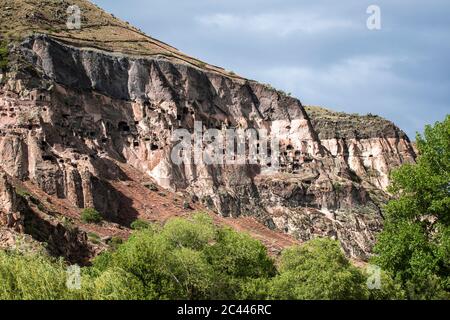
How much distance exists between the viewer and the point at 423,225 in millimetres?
31594

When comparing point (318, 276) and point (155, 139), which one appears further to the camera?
point (155, 139)

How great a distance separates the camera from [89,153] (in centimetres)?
8212

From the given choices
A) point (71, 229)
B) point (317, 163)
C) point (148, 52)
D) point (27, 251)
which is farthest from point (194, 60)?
point (27, 251)

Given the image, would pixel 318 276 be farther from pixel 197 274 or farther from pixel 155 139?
pixel 155 139

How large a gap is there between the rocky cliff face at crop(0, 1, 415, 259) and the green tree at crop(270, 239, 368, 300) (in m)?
42.4

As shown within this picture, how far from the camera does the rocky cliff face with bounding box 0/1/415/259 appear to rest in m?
75.9

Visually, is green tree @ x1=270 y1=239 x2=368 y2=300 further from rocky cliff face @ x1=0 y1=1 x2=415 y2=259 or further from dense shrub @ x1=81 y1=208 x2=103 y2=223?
rocky cliff face @ x1=0 y1=1 x2=415 y2=259

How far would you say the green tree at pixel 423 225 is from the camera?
97.0 feet

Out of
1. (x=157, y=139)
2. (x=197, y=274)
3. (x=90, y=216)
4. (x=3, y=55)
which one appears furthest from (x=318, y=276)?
(x=3, y=55)

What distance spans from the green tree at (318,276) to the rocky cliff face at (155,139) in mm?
42395

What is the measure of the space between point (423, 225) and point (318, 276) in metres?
5.77

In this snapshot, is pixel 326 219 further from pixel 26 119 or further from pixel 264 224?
pixel 26 119

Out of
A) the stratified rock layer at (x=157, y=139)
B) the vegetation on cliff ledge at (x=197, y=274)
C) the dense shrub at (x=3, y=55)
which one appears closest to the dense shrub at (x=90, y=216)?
the stratified rock layer at (x=157, y=139)

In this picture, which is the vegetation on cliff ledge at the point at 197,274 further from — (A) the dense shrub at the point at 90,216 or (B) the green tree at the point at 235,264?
(A) the dense shrub at the point at 90,216
